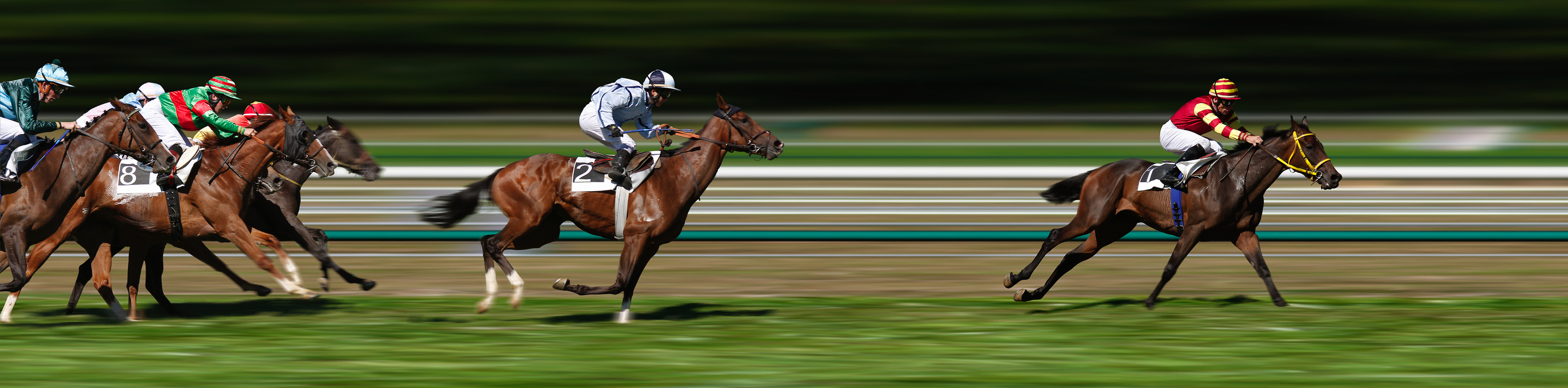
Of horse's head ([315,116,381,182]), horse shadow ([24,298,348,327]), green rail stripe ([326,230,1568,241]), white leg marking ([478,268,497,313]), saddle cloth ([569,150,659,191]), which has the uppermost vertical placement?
saddle cloth ([569,150,659,191])

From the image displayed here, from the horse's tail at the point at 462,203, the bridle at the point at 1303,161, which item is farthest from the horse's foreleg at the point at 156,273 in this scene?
the bridle at the point at 1303,161

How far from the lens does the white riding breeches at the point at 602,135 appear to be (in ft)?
29.9

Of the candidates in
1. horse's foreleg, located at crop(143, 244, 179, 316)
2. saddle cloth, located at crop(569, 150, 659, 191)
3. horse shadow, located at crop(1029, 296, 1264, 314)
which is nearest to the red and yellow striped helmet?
horse shadow, located at crop(1029, 296, 1264, 314)

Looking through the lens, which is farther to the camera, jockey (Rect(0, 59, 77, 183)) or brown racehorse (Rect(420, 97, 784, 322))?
brown racehorse (Rect(420, 97, 784, 322))

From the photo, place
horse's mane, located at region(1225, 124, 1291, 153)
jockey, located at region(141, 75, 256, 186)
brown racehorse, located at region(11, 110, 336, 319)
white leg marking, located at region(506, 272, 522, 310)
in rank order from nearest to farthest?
1. brown racehorse, located at region(11, 110, 336, 319)
2. white leg marking, located at region(506, 272, 522, 310)
3. jockey, located at region(141, 75, 256, 186)
4. horse's mane, located at region(1225, 124, 1291, 153)

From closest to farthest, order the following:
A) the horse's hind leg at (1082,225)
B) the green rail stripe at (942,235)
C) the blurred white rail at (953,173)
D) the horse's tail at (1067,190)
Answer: the horse's hind leg at (1082,225) → the horse's tail at (1067,190) → the green rail stripe at (942,235) → the blurred white rail at (953,173)

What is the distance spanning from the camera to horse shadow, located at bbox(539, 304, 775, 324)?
29.3 ft

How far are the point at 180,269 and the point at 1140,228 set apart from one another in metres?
7.31

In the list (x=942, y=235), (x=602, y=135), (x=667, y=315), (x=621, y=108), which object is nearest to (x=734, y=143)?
(x=621, y=108)

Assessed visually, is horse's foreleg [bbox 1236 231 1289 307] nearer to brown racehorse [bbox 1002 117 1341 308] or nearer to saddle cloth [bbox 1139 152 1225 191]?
brown racehorse [bbox 1002 117 1341 308]

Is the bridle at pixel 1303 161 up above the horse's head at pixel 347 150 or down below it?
above

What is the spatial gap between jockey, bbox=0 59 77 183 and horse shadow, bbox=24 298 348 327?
87cm

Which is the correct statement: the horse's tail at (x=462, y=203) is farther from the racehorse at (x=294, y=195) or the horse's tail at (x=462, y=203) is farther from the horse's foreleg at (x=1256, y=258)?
the horse's foreleg at (x=1256, y=258)

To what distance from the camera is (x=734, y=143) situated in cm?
895
